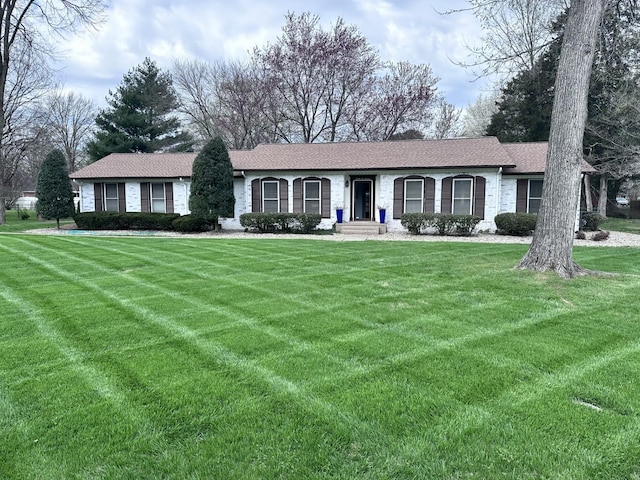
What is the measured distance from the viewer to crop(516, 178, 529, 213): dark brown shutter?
15484 mm

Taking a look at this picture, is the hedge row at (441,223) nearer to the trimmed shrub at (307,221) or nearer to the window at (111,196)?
the trimmed shrub at (307,221)

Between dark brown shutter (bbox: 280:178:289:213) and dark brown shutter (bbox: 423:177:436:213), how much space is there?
5613 millimetres

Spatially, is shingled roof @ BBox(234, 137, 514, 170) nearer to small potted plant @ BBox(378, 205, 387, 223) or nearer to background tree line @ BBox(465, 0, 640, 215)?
small potted plant @ BBox(378, 205, 387, 223)

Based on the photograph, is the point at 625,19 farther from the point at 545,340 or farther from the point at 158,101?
the point at 158,101

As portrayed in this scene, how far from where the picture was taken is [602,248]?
1115 cm

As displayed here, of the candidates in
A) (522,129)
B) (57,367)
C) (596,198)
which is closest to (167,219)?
(57,367)

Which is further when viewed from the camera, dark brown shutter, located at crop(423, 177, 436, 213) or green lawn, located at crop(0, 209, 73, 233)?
green lawn, located at crop(0, 209, 73, 233)

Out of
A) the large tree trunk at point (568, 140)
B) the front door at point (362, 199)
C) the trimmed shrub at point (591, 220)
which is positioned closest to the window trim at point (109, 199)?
the front door at point (362, 199)

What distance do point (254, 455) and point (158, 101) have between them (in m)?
31.5

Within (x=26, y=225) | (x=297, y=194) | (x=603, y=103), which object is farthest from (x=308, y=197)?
(x=603, y=103)

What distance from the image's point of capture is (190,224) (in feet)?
52.2

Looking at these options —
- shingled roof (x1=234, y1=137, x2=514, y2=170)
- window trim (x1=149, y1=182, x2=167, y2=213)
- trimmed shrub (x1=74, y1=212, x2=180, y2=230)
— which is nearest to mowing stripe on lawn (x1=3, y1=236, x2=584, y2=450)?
shingled roof (x1=234, y1=137, x2=514, y2=170)

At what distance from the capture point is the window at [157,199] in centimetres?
1825

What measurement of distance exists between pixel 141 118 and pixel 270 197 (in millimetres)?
16948
